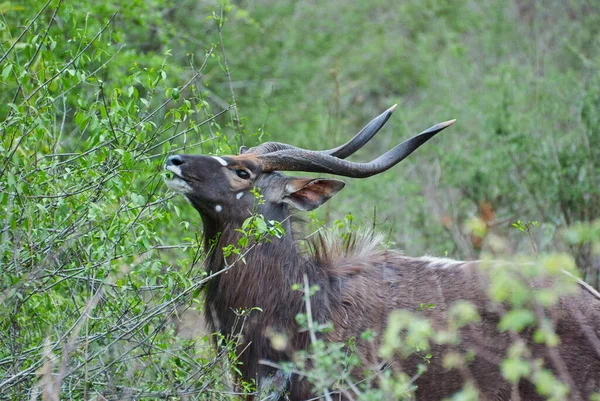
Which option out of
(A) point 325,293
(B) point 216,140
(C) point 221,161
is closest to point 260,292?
(A) point 325,293

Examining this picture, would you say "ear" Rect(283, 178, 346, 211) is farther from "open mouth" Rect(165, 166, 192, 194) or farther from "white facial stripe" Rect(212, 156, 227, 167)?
"open mouth" Rect(165, 166, 192, 194)

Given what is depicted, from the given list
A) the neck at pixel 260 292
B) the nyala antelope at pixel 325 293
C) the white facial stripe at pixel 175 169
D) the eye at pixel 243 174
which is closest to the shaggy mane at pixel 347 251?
the nyala antelope at pixel 325 293

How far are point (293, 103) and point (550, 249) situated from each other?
18.9 feet

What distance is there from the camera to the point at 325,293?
6238 mm

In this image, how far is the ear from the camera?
6441 millimetres

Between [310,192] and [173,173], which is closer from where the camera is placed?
[173,173]

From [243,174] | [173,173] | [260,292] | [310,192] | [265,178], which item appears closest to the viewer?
[173,173]

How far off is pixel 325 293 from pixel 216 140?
135 cm

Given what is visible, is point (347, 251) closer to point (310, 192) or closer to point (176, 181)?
point (310, 192)

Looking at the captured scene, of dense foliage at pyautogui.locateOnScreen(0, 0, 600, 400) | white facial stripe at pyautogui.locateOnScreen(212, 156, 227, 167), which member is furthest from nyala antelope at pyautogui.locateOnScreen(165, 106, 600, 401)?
dense foliage at pyautogui.locateOnScreen(0, 0, 600, 400)

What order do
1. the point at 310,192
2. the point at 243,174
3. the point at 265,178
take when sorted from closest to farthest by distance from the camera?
1. the point at 243,174
2. the point at 265,178
3. the point at 310,192

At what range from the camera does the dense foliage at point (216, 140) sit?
549 centimetres

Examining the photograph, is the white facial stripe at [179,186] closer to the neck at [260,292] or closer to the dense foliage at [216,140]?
the dense foliage at [216,140]

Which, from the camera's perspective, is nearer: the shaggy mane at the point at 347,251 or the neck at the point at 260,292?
the neck at the point at 260,292
